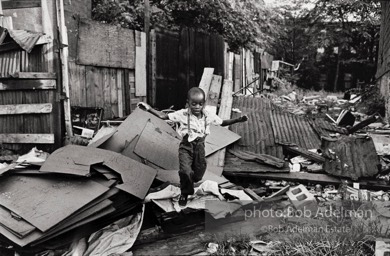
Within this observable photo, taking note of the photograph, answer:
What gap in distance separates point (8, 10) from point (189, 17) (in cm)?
710

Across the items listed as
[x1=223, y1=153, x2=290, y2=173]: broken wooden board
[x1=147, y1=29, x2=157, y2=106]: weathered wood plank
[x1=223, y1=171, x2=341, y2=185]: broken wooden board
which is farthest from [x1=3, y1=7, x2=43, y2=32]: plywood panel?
[x1=223, y1=171, x2=341, y2=185]: broken wooden board

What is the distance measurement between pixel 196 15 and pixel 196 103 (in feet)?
30.1

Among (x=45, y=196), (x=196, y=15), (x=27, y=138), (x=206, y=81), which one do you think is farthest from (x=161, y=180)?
(x=196, y=15)

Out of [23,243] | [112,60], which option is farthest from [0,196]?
[112,60]

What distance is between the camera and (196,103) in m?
4.26

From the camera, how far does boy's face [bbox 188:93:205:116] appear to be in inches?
167

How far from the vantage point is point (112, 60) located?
Answer: 23.6ft

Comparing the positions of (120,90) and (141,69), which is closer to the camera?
(120,90)

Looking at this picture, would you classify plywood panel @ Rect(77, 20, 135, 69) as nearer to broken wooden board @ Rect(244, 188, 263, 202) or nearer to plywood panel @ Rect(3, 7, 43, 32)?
plywood panel @ Rect(3, 7, 43, 32)

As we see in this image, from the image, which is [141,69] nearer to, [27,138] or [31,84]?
[31,84]

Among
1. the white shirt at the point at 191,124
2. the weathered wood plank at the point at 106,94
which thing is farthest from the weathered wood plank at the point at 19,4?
the white shirt at the point at 191,124

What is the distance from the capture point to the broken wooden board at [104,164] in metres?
4.08

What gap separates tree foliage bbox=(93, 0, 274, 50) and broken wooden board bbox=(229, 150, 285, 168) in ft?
21.5

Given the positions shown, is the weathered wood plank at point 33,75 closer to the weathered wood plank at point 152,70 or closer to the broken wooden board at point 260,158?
the weathered wood plank at point 152,70
